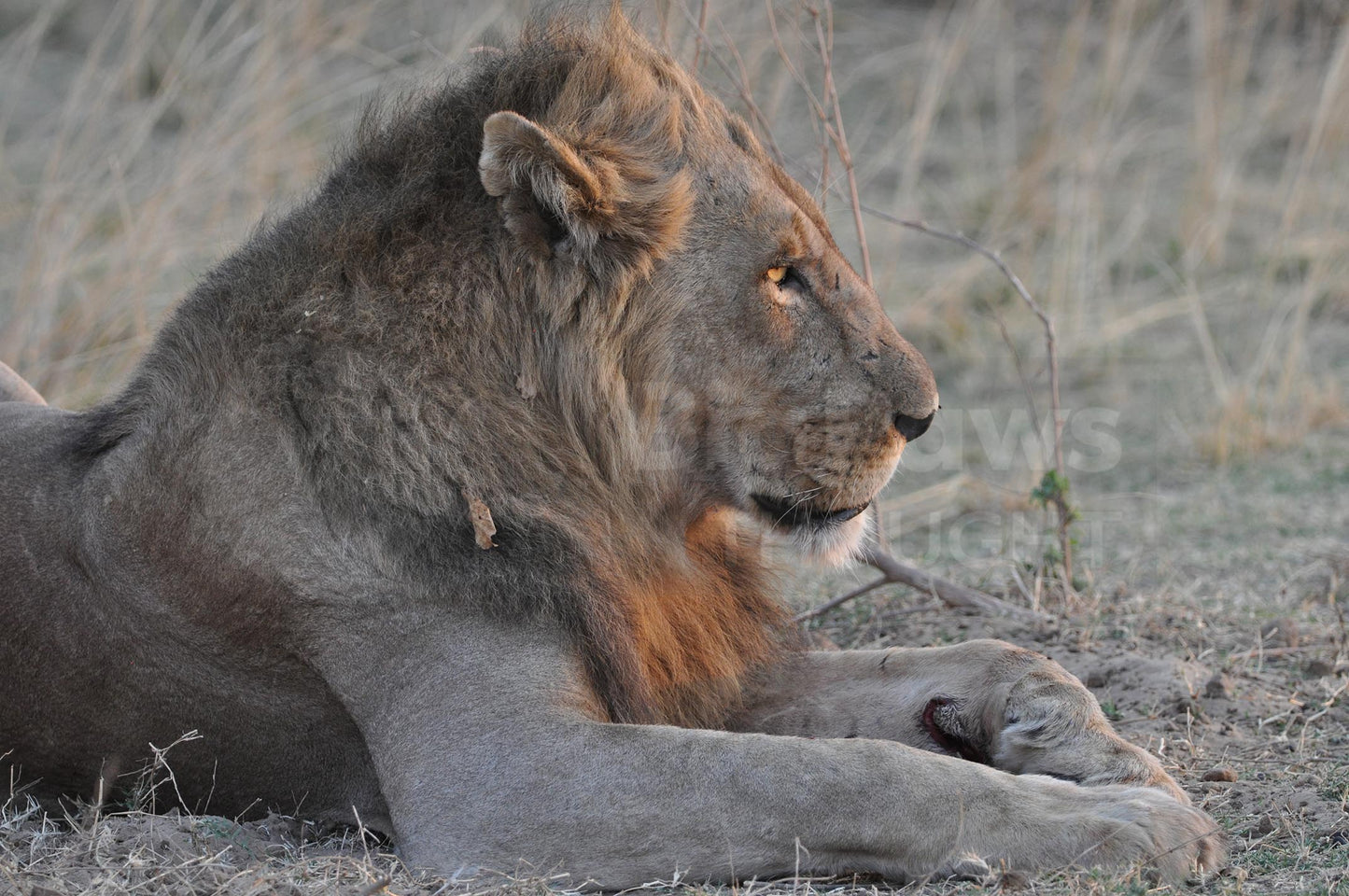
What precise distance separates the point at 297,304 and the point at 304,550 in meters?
0.45

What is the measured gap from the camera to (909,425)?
9.87 ft

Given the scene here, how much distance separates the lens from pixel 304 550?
8.84 ft

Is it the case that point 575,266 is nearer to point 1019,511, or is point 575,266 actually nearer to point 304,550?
point 304,550

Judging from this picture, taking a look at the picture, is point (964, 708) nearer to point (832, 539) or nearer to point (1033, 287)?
point (832, 539)

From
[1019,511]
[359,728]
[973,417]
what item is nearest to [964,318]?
[973,417]

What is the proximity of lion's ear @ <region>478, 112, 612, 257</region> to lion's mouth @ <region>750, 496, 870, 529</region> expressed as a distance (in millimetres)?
611

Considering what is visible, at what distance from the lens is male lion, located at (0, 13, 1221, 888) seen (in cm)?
251

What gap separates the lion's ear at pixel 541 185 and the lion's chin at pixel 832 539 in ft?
2.37

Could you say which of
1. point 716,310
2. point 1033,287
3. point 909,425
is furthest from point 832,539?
point 1033,287

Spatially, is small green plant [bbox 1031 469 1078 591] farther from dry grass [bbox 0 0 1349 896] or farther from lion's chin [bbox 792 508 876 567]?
lion's chin [bbox 792 508 876 567]

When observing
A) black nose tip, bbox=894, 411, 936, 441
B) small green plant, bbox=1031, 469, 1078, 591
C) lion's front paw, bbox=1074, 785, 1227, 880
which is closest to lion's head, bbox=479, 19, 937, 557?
black nose tip, bbox=894, 411, 936, 441

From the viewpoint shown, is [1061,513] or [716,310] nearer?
[716,310]

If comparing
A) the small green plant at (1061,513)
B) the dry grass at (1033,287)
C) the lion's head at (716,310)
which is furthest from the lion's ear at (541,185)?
the small green plant at (1061,513)

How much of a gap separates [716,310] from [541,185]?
16.1 inches
